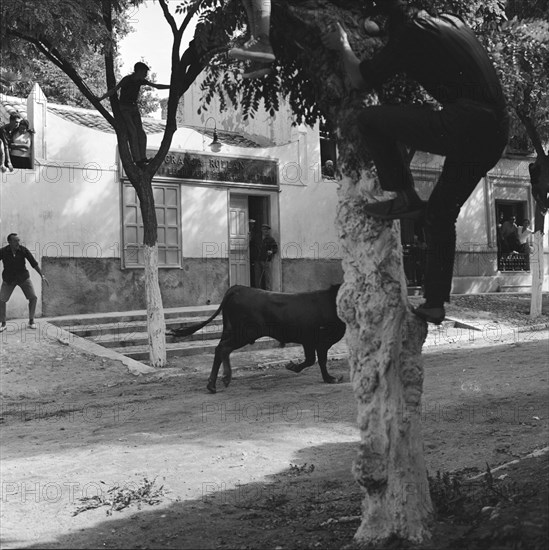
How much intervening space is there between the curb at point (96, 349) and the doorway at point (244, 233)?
5.70 metres

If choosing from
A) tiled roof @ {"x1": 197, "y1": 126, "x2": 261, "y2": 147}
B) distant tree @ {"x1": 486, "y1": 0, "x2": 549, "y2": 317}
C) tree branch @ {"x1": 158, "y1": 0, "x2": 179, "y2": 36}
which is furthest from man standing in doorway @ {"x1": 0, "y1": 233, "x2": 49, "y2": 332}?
distant tree @ {"x1": 486, "y1": 0, "x2": 549, "y2": 317}

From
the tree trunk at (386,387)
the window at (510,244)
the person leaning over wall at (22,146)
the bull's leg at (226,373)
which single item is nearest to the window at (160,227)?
the person leaning over wall at (22,146)

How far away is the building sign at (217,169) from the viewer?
17141 mm

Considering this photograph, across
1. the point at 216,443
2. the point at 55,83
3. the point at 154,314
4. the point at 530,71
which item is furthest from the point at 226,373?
the point at 55,83

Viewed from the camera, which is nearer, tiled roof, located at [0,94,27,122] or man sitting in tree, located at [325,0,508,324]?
man sitting in tree, located at [325,0,508,324]

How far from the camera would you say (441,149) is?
346 cm

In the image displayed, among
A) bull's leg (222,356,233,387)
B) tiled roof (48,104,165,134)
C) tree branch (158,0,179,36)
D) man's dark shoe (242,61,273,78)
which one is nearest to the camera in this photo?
man's dark shoe (242,61,273,78)

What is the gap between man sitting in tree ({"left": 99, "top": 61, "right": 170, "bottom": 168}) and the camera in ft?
40.3

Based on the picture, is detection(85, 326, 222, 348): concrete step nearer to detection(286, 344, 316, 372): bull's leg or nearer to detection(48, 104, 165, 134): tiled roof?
detection(286, 344, 316, 372): bull's leg

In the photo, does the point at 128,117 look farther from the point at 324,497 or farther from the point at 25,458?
the point at 324,497

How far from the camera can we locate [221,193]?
58.7 ft

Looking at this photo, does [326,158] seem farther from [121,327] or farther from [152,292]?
[152,292]

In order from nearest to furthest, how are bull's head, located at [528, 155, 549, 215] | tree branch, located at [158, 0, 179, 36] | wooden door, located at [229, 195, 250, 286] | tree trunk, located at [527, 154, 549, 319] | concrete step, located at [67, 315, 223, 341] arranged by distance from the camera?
tree branch, located at [158, 0, 179, 36]
concrete step, located at [67, 315, 223, 341]
bull's head, located at [528, 155, 549, 215]
tree trunk, located at [527, 154, 549, 319]
wooden door, located at [229, 195, 250, 286]

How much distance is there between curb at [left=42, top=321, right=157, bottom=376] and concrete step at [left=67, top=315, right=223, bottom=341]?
1.45ft
